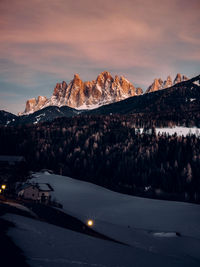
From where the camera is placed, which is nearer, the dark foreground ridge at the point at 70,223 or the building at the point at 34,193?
the dark foreground ridge at the point at 70,223

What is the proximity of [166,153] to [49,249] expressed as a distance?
12778cm

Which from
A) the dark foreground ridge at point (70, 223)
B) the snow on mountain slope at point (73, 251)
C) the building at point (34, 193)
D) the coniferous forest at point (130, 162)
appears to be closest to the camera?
the snow on mountain slope at point (73, 251)

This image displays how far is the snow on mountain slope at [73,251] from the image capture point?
33.9 metres

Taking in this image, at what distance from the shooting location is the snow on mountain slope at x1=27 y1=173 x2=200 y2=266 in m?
53.6

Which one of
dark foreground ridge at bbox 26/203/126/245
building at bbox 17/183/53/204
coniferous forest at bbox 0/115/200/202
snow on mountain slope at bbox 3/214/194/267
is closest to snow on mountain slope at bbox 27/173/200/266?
dark foreground ridge at bbox 26/203/126/245

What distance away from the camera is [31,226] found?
162 feet

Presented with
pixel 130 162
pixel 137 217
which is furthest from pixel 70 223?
pixel 130 162

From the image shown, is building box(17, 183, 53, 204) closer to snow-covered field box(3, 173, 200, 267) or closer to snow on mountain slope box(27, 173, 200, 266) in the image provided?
snow on mountain slope box(27, 173, 200, 266)

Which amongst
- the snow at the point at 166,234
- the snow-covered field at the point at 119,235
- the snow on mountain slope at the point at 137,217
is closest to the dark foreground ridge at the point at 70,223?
the snow on mountain slope at the point at 137,217

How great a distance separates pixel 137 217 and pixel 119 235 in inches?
827

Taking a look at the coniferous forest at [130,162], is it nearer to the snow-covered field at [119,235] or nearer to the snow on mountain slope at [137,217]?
Answer: the snow on mountain slope at [137,217]

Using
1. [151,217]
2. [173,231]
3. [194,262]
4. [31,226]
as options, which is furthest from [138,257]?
[151,217]

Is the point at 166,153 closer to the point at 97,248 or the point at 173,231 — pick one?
the point at 173,231

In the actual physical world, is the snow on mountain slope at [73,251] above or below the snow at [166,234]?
above
